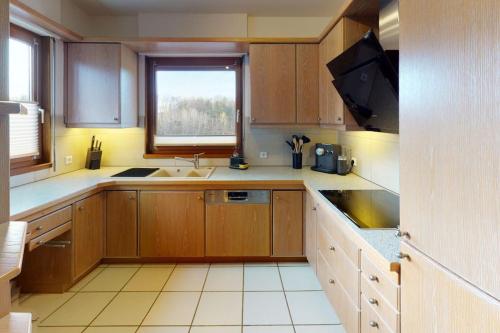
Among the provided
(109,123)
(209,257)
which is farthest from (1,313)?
(109,123)

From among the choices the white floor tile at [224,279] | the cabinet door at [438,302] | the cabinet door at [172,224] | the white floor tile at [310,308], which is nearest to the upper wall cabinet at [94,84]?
the cabinet door at [172,224]

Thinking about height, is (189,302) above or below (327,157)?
below

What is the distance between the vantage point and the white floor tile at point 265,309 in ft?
7.54

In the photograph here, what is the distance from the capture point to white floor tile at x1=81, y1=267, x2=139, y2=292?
9.09ft

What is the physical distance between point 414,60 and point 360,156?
7.29 ft

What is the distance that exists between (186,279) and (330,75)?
212 centimetres

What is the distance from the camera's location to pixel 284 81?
3420 mm

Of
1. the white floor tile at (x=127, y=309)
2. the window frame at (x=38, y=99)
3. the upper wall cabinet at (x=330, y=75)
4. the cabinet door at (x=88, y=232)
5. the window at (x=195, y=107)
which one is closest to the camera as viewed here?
the white floor tile at (x=127, y=309)

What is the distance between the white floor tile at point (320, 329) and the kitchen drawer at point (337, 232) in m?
0.57

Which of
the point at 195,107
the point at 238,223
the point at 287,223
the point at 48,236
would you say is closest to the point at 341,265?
the point at 287,223

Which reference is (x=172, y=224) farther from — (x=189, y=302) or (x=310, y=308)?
(x=310, y=308)

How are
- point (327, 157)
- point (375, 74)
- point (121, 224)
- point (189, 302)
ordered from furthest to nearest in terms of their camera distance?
1. point (327, 157)
2. point (121, 224)
3. point (189, 302)
4. point (375, 74)

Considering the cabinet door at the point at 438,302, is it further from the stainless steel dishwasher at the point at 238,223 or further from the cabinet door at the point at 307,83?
the cabinet door at the point at 307,83

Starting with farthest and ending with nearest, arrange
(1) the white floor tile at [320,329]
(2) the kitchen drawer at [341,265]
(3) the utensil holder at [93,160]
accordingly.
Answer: (3) the utensil holder at [93,160], (1) the white floor tile at [320,329], (2) the kitchen drawer at [341,265]
